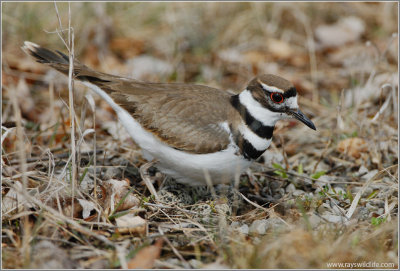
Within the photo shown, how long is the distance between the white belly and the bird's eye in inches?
20.5

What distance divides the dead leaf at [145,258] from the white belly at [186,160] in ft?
3.06

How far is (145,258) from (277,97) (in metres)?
1.75

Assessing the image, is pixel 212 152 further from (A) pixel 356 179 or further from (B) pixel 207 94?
(A) pixel 356 179

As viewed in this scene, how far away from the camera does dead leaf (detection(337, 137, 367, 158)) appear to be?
4.83m

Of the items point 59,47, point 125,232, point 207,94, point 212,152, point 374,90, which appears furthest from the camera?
point 59,47

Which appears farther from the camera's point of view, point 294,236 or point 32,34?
point 32,34

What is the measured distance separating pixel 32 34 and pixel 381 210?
523 centimetres

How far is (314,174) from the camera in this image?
4.51m

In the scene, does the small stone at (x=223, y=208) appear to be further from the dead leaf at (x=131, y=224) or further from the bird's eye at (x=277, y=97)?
the bird's eye at (x=277, y=97)

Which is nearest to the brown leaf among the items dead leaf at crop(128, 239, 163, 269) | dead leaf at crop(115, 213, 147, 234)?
dead leaf at crop(115, 213, 147, 234)

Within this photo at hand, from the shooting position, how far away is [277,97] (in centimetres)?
392

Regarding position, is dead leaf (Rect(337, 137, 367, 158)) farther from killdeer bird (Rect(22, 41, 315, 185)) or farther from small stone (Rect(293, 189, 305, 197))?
killdeer bird (Rect(22, 41, 315, 185))

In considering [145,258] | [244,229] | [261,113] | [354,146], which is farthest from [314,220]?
[354,146]

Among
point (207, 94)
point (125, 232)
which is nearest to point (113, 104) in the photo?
point (207, 94)
